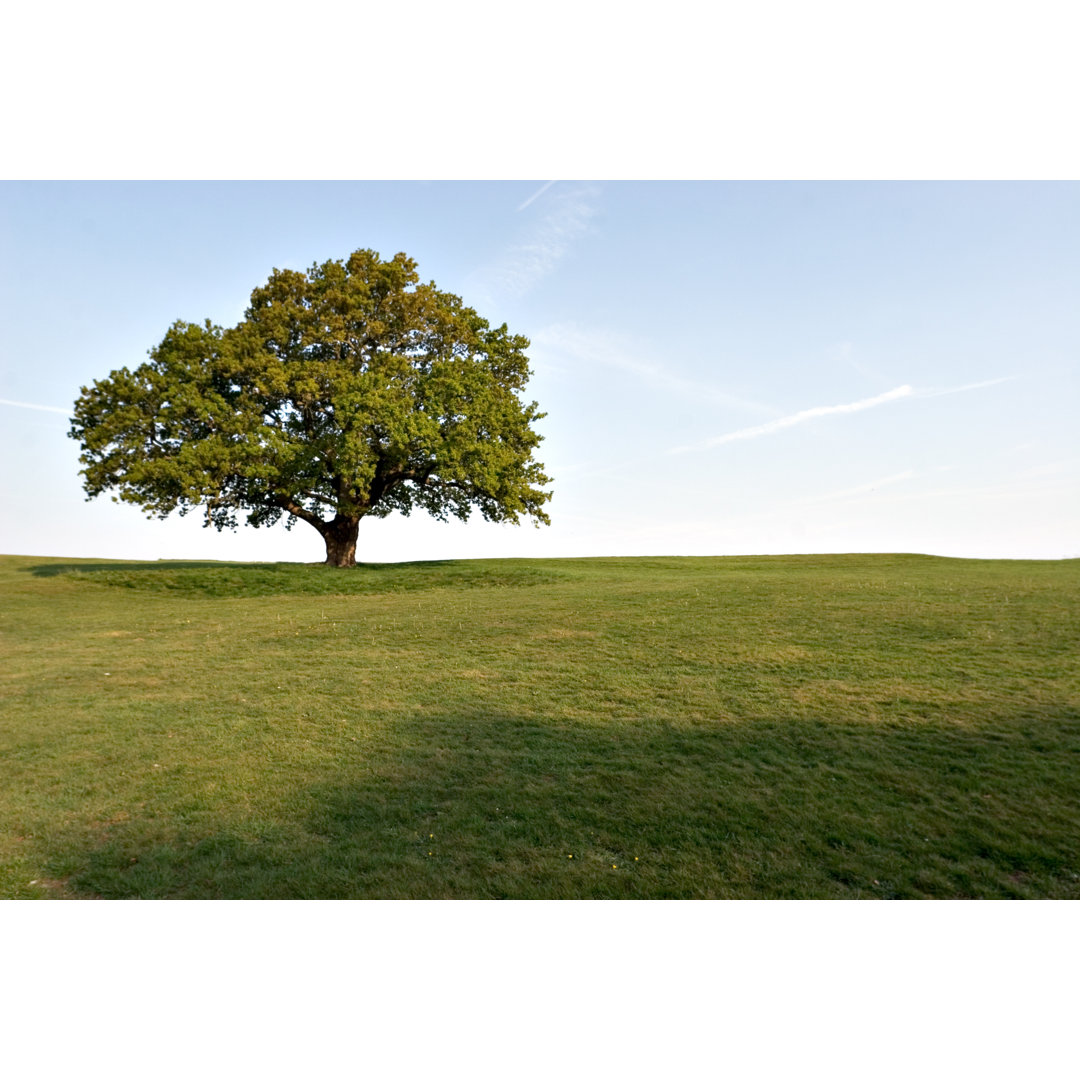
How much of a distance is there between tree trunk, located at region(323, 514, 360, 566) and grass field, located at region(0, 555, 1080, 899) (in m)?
16.2

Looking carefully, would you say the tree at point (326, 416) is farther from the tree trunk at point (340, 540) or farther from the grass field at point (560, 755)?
the grass field at point (560, 755)

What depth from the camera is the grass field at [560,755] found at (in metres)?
6.15

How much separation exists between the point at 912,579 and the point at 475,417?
1900 cm

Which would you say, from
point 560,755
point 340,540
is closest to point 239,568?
point 340,540

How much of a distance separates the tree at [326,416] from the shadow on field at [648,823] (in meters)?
23.1

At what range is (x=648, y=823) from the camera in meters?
6.86

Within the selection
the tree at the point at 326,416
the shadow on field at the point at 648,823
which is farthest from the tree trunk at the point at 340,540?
the shadow on field at the point at 648,823

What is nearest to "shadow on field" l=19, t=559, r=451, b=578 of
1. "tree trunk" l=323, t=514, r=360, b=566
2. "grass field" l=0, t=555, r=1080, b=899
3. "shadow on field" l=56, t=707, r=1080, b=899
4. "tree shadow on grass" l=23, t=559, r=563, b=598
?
"tree shadow on grass" l=23, t=559, r=563, b=598

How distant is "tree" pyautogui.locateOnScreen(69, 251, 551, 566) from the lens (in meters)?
29.8

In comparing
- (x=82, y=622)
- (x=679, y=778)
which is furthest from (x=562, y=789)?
(x=82, y=622)

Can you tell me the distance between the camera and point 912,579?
78.0ft

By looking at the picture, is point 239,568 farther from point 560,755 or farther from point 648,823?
point 648,823

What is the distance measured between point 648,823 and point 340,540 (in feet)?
97.1

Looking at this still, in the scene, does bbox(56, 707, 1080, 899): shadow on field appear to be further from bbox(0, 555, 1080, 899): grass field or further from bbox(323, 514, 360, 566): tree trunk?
bbox(323, 514, 360, 566): tree trunk
